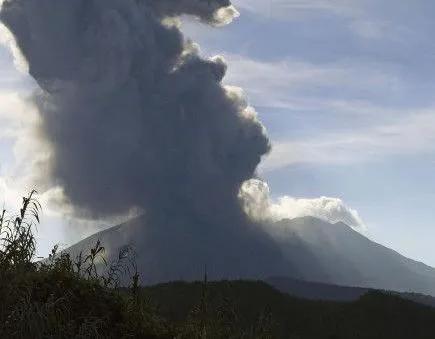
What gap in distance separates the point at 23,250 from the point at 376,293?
67.0 metres

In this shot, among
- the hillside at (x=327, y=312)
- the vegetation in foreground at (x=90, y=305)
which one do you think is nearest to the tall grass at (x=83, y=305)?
the vegetation in foreground at (x=90, y=305)

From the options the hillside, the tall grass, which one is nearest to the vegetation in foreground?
the tall grass

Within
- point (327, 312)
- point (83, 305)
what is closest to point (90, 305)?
point (83, 305)

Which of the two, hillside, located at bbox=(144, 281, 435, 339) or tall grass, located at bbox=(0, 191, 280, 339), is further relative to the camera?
hillside, located at bbox=(144, 281, 435, 339)

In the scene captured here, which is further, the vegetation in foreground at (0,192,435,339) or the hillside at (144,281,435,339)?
the hillside at (144,281,435,339)

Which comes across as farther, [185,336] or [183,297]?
[183,297]

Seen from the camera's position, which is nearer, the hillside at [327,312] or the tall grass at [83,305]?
the tall grass at [83,305]

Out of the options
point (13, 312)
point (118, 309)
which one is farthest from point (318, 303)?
point (13, 312)

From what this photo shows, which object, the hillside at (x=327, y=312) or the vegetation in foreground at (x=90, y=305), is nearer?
the vegetation in foreground at (x=90, y=305)

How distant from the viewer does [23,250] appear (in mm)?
9250

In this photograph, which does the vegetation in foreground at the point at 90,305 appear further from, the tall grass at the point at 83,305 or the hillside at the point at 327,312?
the hillside at the point at 327,312

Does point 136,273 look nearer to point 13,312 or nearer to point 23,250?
point 23,250

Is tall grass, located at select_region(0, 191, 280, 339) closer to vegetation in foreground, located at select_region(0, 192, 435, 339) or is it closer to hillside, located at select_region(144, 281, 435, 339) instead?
vegetation in foreground, located at select_region(0, 192, 435, 339)

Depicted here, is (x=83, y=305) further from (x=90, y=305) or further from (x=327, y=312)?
(x=327, y=312)
